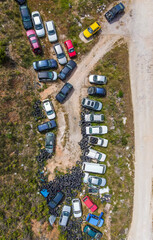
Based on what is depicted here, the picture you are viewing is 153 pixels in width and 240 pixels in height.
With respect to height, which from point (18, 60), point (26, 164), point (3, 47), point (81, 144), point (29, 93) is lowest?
point (26, 164)

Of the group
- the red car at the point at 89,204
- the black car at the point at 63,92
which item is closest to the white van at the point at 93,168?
the red car at the point at 89,204

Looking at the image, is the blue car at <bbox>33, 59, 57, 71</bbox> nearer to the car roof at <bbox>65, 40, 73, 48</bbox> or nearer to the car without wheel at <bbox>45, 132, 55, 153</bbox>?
the car roof at <bbox>65, 40, 73, 48</bbox>

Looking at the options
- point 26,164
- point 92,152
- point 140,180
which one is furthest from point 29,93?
point 140,180

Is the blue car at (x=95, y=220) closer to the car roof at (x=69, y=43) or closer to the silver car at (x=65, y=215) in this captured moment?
the silver car at (x=65, y=215)

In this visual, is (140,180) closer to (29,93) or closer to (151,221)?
(151,221)

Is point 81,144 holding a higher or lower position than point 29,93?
lower

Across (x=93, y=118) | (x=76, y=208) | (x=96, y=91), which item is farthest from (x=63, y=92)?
(x=76, y=208)

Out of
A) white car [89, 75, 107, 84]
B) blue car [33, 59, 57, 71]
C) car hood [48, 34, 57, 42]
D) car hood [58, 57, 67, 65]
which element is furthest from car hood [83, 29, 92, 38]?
blue car [33, 59, 57, 71]
